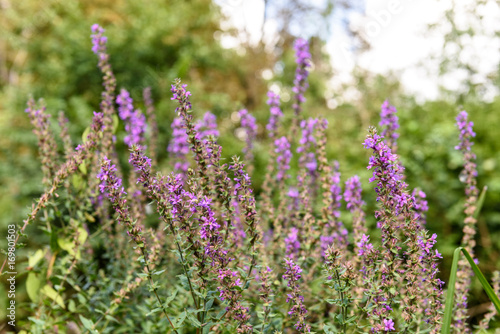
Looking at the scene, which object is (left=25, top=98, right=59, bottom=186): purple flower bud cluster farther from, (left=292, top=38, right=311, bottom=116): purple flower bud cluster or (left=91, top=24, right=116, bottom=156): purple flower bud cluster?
(left=292, top=38, right=311, bottom=116): purple flower bud cluster

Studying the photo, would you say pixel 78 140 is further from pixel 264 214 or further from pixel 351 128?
pixel 351 128

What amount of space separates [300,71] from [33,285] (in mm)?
2542

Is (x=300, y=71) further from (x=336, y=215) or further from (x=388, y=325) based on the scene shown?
(x=388, y=325)

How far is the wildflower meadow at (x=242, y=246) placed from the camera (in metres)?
→ 1.84

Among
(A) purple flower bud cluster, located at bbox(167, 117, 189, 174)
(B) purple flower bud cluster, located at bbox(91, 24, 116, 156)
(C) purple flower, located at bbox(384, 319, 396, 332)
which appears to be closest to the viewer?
(C) purple flower, located at bbox(384, 319, 396, 332)

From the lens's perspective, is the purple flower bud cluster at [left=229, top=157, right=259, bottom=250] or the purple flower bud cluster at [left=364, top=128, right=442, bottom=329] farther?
the purple flower bud cluster at [left=229, top=157, right=259, bottom=250]

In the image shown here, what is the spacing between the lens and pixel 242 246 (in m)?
2.88

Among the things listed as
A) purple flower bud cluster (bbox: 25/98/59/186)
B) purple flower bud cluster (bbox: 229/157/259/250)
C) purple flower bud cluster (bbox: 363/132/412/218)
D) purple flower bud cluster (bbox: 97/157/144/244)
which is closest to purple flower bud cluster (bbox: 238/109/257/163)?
purple flower bud cluster (bbox: 25/98/59/186)

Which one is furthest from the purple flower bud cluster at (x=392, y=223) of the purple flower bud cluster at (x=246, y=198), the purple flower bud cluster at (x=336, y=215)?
the purple flower bud cluster at (x=336, y=215)

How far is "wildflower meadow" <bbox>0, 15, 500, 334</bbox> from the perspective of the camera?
184 cm

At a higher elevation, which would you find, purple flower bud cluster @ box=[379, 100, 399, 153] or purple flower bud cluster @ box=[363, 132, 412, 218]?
purple flower bud cluster @ box=[379, 100, 399, 153]

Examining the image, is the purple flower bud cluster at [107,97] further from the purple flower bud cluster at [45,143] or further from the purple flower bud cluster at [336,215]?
the purple flower bud cluster at [336,215]

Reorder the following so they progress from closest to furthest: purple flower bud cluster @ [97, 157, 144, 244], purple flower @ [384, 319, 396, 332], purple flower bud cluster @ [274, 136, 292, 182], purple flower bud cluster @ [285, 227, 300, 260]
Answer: purple flower @ [384, 319, 396, 332]
purple flower bud cluster @ [97, 157, 144, 244]
purple flower bud cluster @ [285, 227, 300, 260]
purple flower bud cluster @ [274, 136, 292, 182]

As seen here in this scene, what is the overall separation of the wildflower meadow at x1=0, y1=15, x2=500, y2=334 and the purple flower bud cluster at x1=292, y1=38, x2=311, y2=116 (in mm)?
12
